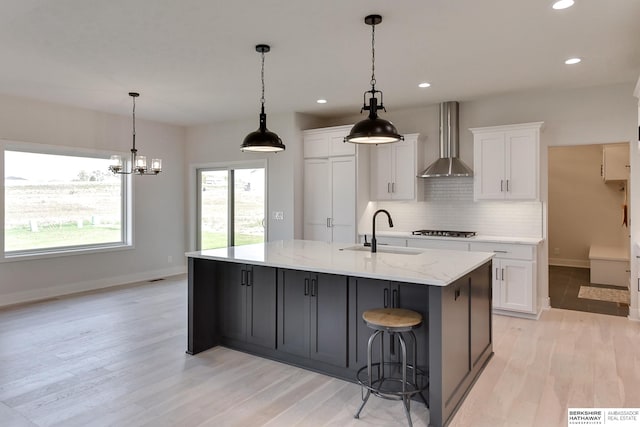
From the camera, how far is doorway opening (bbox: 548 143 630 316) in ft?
23.0

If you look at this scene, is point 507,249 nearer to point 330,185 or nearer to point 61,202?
point 330,185

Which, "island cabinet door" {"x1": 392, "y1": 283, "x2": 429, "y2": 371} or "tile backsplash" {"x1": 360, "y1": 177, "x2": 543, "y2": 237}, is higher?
"tile backsplash" {"x1": 360, "y1": 177, "x2": 543, "y2": 237}

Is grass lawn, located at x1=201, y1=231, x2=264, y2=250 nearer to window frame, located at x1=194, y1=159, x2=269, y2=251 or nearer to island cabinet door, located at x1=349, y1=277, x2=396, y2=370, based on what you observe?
window frame, located at x1=194, y1=159, x2=269, y2=251

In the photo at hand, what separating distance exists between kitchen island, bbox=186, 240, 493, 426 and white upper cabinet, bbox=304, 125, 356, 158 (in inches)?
89.8

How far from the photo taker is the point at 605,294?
20.0ft

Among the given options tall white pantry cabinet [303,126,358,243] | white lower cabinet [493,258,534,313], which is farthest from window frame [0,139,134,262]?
white lower cabinet [493,258,534,313]

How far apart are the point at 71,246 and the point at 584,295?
7.51m

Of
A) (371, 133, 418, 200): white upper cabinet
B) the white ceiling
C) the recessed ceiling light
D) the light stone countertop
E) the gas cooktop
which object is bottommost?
the light stone countertop

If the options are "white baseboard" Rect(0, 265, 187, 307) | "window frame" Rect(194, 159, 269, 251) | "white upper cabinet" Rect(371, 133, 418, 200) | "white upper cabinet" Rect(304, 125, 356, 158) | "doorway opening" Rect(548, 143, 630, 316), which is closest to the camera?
"white baseboard" Rect(0, 265, 187, 307)

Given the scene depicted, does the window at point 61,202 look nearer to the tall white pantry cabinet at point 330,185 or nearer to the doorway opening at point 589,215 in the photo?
the tall white pantry cabinet at point 330,185

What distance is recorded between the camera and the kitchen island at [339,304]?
8.68ft

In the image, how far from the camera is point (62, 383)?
3.15 m

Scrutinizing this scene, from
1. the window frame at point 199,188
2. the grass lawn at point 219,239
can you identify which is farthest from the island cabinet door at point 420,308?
the grass lawn at point 219,239

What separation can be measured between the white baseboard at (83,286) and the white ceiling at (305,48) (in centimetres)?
263
